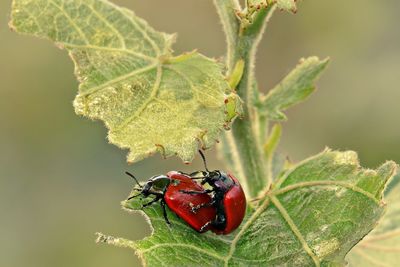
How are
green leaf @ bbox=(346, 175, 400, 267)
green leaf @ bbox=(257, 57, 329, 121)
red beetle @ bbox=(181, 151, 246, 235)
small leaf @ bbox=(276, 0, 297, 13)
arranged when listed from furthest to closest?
green leaf @ bbox=(346, 175, 400, 267)
green leaf @ bbox=(257, 57, 329, 121)
red beetle @ bbox=(181, 151, 246, 235)
small leaf @ bbox=(276, 0, 297, 13)

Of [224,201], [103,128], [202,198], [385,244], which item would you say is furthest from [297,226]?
[103,128]

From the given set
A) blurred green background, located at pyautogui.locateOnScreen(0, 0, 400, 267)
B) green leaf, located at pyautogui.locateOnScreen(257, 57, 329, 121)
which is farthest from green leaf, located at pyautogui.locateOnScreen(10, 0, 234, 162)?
blurred green background, located at pyautogui.locateOnScreen(0, 0, 400, 267)

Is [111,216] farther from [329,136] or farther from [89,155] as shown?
[329,136]

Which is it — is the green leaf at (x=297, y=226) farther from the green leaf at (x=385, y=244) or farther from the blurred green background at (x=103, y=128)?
the blurred green background at (x=103, y=128)

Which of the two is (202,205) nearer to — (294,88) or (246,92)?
(246,92)

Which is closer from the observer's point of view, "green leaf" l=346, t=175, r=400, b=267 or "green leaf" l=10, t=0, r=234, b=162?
"green leaf" l=10, t=0, r=234, b=162

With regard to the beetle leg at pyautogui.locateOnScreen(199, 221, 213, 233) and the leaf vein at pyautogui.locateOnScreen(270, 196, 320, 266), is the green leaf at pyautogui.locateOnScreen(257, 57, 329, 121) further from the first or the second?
the beetle leg at pyautogui.locateOnScreen(199, 221, 213, 233)
